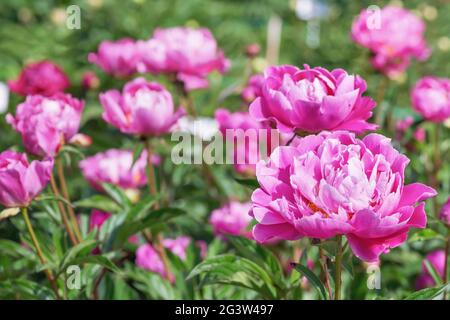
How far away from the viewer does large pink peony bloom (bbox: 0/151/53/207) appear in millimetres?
1117

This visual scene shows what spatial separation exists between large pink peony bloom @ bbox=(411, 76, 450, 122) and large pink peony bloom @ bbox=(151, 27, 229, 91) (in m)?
0.52

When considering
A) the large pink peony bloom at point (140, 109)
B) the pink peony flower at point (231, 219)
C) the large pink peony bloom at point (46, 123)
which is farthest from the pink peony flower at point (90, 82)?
the large pink peony bloom at point (46, 123)

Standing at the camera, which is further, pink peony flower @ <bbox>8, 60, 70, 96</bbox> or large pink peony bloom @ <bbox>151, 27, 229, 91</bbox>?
pink peony flower @ <bbox>8, 60, 70, 96</bbox>

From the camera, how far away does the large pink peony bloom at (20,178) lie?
3.67ft

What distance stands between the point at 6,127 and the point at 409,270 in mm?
1354

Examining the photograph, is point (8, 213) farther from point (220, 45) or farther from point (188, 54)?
point (220, 45)

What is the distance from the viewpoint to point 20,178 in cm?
112

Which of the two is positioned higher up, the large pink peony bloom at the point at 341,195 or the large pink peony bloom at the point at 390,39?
the large pink peony bloom at the point at 390,39

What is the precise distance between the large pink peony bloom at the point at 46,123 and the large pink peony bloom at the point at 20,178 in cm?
11

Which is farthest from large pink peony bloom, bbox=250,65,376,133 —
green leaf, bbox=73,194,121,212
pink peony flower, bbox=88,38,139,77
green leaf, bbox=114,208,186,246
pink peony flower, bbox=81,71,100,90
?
pink peony flower, bbox=81,71,100,90

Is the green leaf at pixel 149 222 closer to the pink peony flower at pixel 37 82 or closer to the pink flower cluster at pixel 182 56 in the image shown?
the pink flower cluster at pixel 182 56

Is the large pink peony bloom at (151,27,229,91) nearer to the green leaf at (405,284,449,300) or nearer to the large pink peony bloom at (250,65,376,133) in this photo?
the large pink peony bloom at (250,65,376,133)

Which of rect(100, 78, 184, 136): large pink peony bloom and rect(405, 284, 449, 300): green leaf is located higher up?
rect(100, 78, 184, 136): large pink peony bloom
